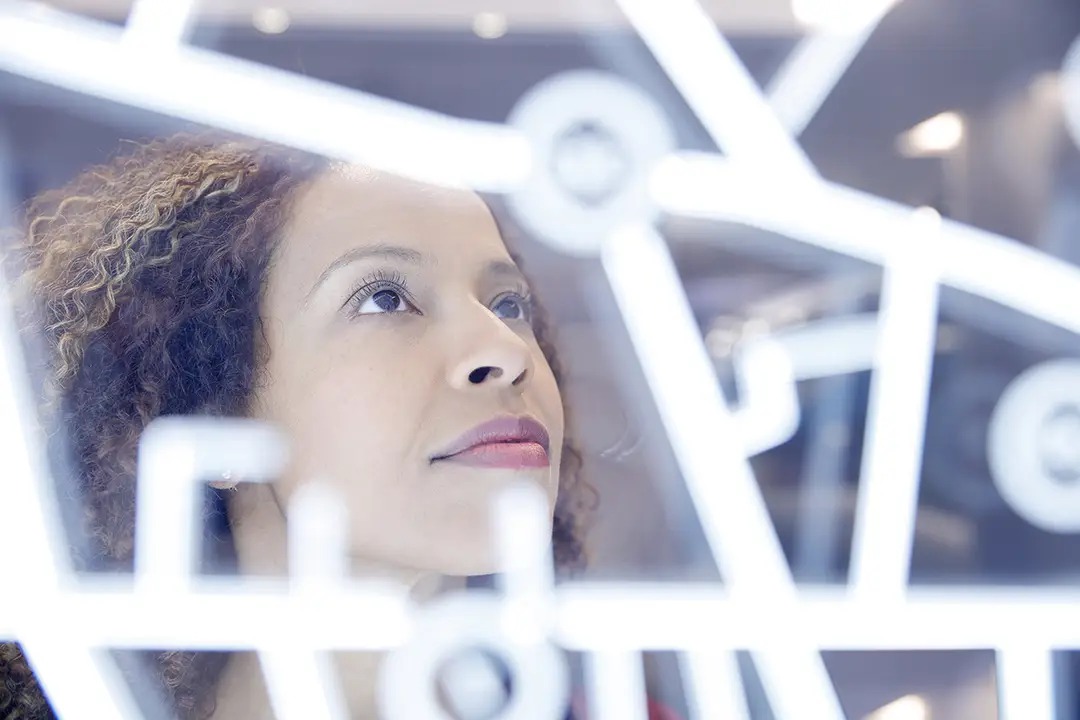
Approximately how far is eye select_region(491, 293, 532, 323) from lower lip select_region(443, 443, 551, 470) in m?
0.12

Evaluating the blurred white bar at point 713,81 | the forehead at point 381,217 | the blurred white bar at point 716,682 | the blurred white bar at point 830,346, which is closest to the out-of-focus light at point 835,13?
the blurred white bar at point 713,81

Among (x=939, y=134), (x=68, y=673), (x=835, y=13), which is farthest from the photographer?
(x=939, y=134)

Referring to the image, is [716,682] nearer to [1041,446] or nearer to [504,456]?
[504,456]

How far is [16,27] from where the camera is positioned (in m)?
0.78

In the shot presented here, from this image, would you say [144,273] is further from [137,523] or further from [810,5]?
[810,5]

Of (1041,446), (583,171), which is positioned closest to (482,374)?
(583,171)

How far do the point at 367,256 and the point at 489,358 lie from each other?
0.13 metres

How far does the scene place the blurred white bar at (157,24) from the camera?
0.77 metres

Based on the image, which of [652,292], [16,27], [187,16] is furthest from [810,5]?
[16,27]

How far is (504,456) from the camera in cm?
76

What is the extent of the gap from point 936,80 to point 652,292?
514 mm

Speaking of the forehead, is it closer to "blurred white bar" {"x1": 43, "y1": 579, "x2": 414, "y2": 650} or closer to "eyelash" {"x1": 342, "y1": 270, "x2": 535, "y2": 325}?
"eyelash" {"x1": 342, "y1": 270, "x2": 535, "y2": 325}

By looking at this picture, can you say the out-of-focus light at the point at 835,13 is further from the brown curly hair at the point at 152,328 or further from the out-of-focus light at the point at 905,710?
the out-of-focus light at the point at 905,710

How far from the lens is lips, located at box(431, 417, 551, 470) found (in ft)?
2.43
